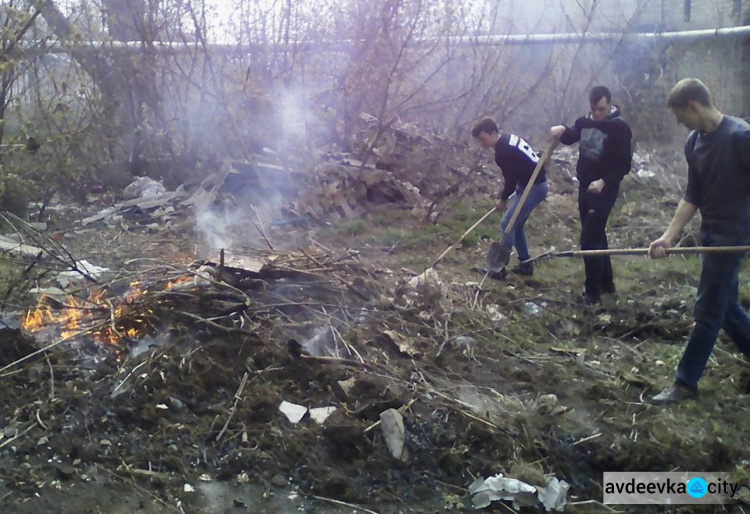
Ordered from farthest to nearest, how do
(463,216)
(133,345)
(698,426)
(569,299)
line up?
(463,216) → (569,299) → (133,345) → (698,426)

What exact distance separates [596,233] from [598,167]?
587 millimetres

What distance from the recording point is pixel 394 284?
19.6ft

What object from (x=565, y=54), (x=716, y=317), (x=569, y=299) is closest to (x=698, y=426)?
(x=716, y=317)

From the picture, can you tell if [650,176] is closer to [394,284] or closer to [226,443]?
[394,284]

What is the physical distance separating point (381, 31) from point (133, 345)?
5803 mm

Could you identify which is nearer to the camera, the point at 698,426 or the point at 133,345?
the point at 698,426

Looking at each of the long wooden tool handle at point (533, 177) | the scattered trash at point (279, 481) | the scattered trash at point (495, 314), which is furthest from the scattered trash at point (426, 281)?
the scattered trash at point (279, 481)

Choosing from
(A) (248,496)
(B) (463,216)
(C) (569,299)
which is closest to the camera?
(A) (248,496)

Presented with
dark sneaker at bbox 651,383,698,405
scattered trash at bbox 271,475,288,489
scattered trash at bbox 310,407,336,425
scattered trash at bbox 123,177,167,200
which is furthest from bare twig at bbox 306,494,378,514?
scattered trash at bbox 123,177,167,200

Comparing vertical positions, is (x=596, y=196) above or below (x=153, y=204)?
above

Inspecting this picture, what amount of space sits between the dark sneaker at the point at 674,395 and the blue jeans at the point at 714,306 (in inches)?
1.3

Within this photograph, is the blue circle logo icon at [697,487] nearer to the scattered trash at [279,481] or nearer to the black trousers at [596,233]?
the scattered trash at [279,481]

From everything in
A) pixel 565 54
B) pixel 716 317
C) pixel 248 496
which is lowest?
pixel 248 496

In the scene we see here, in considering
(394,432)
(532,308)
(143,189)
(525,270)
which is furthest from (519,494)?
(143,189)
